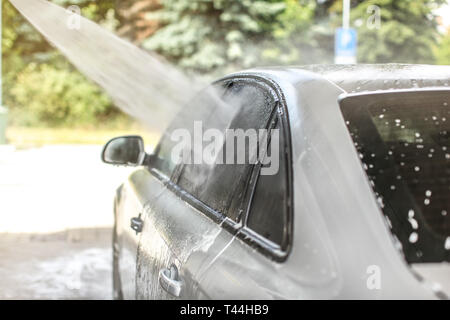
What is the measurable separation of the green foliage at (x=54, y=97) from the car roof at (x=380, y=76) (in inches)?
996

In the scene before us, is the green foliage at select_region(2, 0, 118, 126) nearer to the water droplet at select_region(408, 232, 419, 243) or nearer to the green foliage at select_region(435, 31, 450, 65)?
the green foliage at select_region(435, 31, 450, 65)

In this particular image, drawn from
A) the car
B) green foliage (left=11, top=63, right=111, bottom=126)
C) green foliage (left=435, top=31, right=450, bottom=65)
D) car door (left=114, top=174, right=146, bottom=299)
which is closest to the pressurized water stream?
car door (left=114, top=174, right=146, bottom=299)

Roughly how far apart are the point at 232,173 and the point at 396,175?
800 millimetres

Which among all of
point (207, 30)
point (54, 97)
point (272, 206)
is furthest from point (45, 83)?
point (272, 206)

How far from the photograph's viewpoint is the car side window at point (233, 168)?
92.0 inches

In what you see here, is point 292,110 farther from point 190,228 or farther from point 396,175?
point 190,228

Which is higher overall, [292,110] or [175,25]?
[175,25]

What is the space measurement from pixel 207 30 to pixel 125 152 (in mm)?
23357

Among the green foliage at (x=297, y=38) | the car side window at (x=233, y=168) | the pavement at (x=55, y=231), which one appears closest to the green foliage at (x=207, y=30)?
the green foliage at (x=297, y=38)

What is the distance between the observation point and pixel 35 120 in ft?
88.0

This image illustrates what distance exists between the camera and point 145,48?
89.9 ft

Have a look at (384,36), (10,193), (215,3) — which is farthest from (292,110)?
(384,36)

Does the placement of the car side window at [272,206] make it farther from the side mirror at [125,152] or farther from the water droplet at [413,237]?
the side mirror at [125,152]

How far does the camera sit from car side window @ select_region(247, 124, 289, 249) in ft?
6.10
